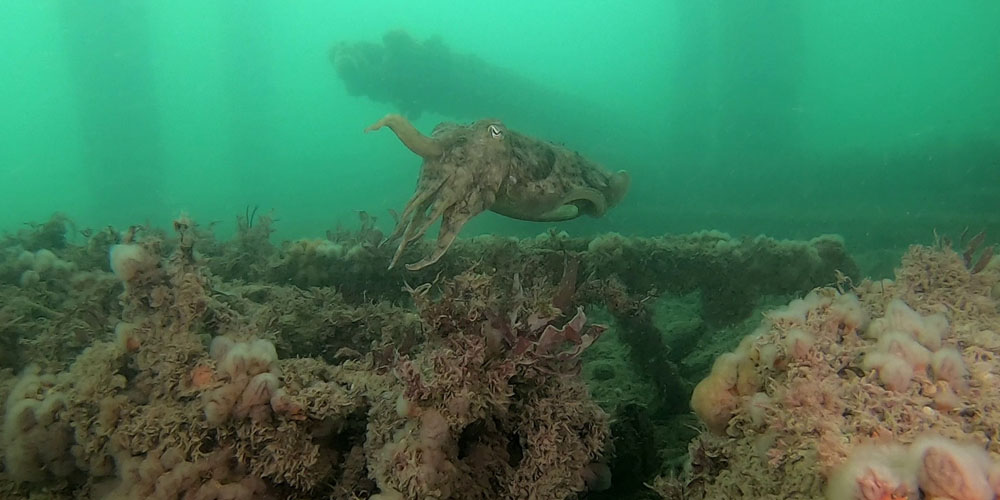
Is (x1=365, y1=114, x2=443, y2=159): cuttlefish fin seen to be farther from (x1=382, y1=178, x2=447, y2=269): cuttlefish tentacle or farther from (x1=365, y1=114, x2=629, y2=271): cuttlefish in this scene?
(x1=382, y1=178, x2=447, y2=269): cuttlefish tentacle

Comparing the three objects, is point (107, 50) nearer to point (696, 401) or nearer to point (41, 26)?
point (696, 401)

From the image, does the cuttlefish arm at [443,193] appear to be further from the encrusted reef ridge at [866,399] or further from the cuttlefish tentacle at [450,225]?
the encrusted reef ridge at [866,399]

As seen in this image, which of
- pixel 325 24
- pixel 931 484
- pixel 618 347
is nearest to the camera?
pixel 931 484

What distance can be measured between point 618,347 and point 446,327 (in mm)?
4736

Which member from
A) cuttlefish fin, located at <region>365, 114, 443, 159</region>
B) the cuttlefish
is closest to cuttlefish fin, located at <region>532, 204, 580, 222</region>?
the cuttlefish

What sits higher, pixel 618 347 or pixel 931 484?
pixel 931 484

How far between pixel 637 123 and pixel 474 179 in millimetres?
29289

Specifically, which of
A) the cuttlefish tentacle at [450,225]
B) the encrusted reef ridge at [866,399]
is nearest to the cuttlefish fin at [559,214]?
the cuttlefish tentacle at [450,225]

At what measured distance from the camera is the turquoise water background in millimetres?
22078

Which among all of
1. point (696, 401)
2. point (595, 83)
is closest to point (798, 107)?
point (696, 401)

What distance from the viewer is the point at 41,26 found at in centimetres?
11612

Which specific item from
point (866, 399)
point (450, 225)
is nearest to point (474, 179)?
point (450, 225)

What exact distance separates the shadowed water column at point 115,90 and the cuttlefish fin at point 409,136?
4861 cm

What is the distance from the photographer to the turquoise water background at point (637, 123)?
2208 centimetres
